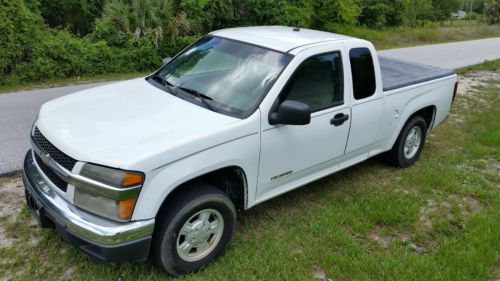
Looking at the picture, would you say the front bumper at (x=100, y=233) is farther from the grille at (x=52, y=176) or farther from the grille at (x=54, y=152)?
the grille at (x=54, y=152)

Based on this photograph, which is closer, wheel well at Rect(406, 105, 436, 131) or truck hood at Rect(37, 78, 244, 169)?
truck hood at Rect(37, 78, 244, 169)

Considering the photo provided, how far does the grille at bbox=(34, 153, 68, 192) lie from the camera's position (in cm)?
318

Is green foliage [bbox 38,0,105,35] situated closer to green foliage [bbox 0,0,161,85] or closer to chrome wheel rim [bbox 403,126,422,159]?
green foliage [bbox 0,0,161,85]

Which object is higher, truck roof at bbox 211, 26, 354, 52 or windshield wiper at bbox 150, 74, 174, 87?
truck roof at bbox 211, 26, 354, 52

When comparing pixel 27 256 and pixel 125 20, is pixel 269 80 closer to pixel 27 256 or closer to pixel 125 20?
pixel 27 256

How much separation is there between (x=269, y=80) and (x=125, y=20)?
9.85m

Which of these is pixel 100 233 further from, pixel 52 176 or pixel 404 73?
pixel 404 73

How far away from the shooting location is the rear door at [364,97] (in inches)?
180

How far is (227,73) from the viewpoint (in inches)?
164

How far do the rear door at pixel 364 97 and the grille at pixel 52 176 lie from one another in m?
2.78

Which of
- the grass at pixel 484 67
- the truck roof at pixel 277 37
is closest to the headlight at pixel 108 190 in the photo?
the truck roof at pixel 277 37

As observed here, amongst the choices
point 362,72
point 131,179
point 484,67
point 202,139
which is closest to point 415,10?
point 484,67

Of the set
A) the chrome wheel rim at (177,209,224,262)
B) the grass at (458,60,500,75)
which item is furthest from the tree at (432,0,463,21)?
the chrome wheel rim at (177,209,224,262)

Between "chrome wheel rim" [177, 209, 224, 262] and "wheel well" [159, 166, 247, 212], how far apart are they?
0.29 m
